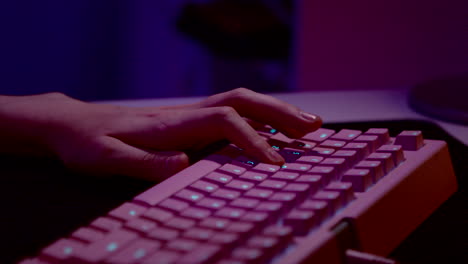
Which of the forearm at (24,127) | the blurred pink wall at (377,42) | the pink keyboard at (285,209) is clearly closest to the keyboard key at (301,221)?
the pink keyboard at (285,209)

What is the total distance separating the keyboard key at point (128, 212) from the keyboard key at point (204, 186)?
0.19ft

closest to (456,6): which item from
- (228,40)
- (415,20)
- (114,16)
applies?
(415,20)

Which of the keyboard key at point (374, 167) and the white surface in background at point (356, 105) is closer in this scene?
the keyboard key at point (374, 167)

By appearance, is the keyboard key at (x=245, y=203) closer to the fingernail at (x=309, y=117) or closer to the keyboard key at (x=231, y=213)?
the keyboard key at (x=231, y=213)

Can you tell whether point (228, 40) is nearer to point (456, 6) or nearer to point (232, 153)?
point (456, 6)

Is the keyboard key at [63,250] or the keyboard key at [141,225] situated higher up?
the keyboard key at [141,225]

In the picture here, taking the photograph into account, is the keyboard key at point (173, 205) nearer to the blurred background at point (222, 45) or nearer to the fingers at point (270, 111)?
the fingers at point (270, 111)

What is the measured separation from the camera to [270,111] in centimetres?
69

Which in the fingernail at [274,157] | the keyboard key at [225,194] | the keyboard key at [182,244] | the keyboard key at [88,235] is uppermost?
the fingernail at [274,157]

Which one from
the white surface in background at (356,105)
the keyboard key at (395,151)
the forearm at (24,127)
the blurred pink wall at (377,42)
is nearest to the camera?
the keyboard key at (395,151)

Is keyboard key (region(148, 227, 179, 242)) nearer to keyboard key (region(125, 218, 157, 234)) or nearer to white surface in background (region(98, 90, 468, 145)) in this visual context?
keyboard key (region(125, 218, 157, 234))

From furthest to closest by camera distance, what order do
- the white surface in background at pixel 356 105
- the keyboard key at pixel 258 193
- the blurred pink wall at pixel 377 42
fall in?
the blurred pink wall at pixel 377 42 < the white surface in background at pixel 356 105 < the keyboard key at pixel 258 193

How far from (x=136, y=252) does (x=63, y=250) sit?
0.20 feet

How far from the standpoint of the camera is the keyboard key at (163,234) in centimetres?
39
